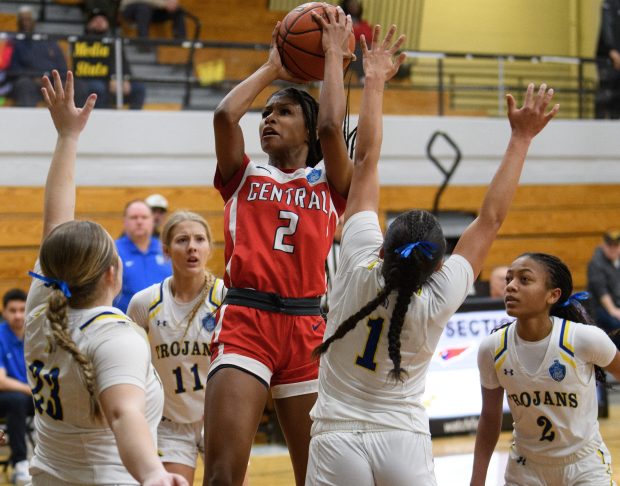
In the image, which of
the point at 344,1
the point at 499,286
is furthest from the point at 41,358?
the point at 344,1

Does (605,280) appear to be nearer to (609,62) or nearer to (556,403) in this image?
(609,62)

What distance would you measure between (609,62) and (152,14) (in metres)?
5.34

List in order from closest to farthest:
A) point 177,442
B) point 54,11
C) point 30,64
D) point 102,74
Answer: point 177,442 < point 30,64 < point 102,74 < point 54,11

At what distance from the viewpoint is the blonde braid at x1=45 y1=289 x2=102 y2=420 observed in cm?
245

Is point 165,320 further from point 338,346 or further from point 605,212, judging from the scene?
point 605,212

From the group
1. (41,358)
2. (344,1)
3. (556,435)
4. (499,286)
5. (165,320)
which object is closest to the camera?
(41,358)

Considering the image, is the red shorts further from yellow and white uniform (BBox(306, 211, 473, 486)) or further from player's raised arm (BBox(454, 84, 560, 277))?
player's raised arm (BBox(454, 84, 560, 277))

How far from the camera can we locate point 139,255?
723 centimetres

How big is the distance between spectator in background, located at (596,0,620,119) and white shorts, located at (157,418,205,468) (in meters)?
8.55

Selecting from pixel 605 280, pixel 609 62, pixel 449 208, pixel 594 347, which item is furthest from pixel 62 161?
pixel 609 62

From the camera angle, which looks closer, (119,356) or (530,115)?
(119,356)

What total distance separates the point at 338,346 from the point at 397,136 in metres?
8.03

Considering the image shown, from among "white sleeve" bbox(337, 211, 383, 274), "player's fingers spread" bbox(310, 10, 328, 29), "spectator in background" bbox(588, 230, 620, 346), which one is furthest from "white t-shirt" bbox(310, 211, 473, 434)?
"spectator in background" bbox(588, 230, 620, 346)

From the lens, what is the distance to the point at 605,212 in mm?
12141
